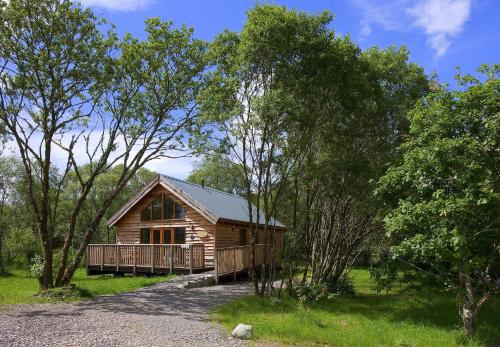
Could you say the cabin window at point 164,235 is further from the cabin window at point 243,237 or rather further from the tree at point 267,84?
the tree at point 267,84

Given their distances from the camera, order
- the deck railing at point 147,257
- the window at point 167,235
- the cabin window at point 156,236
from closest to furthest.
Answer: the deck railing at point 147,257 → the window at point 167,235 → the cabin window at point 156,236

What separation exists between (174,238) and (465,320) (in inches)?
615

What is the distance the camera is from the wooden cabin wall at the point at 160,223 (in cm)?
2106

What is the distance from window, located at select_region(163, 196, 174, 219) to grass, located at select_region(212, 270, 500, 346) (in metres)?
10.9

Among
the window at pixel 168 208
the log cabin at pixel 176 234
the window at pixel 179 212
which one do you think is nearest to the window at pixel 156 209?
the log cabin at pixel 176 234

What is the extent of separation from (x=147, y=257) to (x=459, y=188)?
47.9 ft

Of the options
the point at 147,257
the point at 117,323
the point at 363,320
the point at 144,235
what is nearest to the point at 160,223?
the point at 144,235

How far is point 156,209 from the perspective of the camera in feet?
76.1

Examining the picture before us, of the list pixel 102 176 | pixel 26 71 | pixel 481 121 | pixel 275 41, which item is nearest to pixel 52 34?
pixel 26 71

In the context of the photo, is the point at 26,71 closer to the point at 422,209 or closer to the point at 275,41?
the point at 275,41

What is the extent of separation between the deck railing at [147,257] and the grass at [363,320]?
7309mm

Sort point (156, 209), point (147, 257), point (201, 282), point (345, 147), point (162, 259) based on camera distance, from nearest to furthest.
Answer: point (345, 147), point (201, 282), point (162, 259), point (147, 257), point (156, 209)

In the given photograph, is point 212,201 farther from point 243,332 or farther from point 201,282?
point 243,332

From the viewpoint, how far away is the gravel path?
759cm
